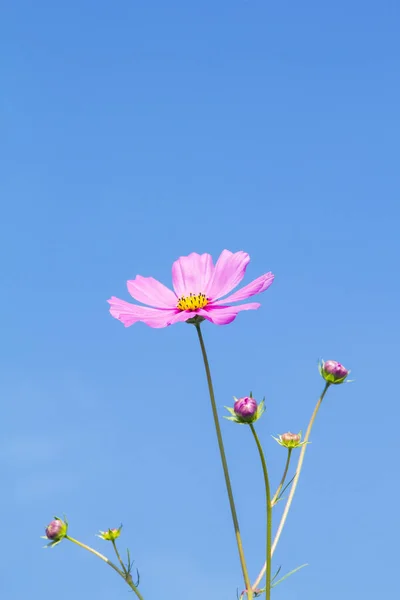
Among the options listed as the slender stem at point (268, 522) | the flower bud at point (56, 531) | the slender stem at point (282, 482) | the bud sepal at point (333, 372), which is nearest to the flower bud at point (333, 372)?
the bud sepal at point (333, 372)

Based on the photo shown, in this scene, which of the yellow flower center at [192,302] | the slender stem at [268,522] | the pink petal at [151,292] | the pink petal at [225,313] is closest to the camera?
the slender stem at [268,522]

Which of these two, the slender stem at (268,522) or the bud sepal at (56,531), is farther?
the bud sepal at (56,531)

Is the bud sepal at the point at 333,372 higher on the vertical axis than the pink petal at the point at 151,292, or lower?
lower

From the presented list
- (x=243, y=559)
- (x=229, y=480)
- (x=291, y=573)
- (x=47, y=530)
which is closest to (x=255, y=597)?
(x=291, y=573)

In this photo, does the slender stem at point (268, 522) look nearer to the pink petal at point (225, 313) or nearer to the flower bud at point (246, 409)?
the flower bud at point (246, 409)

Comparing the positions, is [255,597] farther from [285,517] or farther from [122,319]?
[122,319]

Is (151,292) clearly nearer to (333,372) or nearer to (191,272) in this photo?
(191,272)
